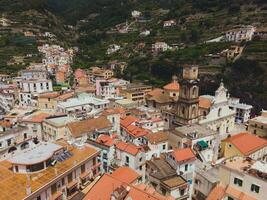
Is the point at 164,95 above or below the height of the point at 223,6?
below

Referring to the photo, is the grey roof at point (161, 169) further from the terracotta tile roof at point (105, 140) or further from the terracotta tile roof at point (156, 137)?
the terracotta tile roof at point (105, 140)

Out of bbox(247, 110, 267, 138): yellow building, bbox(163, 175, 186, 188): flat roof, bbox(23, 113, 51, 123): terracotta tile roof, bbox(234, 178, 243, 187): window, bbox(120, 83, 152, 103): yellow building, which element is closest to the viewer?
bbox(234, 178, 243, 187): window

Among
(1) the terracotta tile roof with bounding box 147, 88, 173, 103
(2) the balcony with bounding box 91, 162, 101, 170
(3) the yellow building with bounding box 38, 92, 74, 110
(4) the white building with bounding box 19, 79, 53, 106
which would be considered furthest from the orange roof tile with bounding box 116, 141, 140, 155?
(4) the white building with bounding box 19, 79, 53, 106

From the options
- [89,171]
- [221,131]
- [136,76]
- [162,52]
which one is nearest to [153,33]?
[162,52]

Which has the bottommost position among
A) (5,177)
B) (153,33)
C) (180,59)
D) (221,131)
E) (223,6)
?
(221,131)

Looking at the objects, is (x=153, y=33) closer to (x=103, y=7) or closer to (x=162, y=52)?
(x=162, y=52)

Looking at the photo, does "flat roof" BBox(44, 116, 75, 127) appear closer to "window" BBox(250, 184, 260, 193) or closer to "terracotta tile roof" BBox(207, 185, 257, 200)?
"terracotta tile roof" BBox(207, 185, 257, 200)

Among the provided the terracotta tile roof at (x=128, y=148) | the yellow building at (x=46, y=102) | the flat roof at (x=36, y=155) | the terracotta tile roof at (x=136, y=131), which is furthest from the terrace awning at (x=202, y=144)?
the yellow building at (x=46, y=102)
